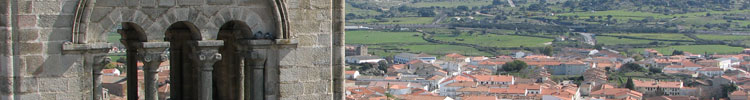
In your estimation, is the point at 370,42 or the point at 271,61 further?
the point at 370,42

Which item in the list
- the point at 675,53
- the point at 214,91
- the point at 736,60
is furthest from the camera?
the point at 675,53

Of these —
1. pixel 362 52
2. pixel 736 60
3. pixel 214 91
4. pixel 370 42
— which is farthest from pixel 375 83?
pixel 214 91

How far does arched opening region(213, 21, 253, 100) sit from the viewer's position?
713 centimetres

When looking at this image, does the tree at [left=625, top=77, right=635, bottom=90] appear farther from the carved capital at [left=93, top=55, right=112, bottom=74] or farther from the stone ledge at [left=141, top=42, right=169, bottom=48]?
the carved capital at [left=93, top=55, right=112, bottom=74]

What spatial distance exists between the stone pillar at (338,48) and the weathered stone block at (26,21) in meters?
1.78

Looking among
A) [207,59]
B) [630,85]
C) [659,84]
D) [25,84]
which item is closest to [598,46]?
[659,84]

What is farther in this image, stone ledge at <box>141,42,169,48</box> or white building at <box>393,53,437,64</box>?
white building at <box>393,53,437,64</box>

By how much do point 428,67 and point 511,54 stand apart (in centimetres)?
3566

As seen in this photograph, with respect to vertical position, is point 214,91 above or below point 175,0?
below

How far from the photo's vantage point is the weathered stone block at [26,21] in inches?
239

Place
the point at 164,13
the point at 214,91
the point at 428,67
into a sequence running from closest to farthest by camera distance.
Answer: the point at 164,13 → the point at 214,91 → the point at 428,67

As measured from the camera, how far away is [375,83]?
392 feet

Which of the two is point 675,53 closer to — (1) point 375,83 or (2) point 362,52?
(2) point 362,52

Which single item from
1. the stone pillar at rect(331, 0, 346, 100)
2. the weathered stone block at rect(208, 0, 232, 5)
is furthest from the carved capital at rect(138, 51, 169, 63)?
the stone pillar at rect(331, 0, 346, 100)
